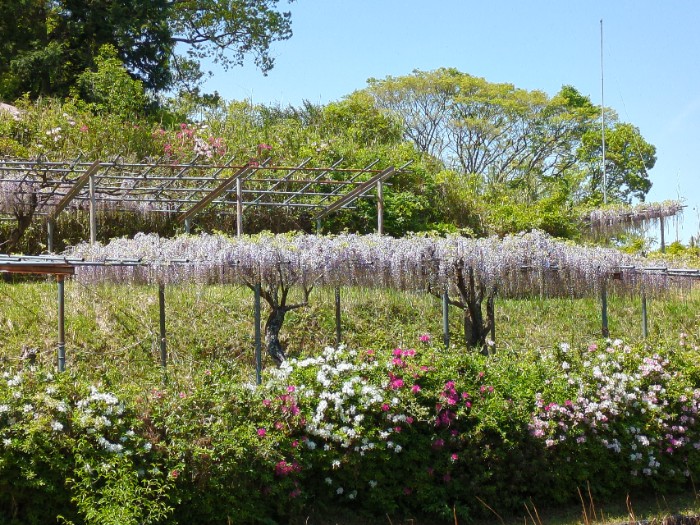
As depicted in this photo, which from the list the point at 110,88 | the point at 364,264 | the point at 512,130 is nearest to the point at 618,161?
the point at 512,130

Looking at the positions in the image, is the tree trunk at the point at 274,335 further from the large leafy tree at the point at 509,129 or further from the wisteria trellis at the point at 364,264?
the large leafy tree at the point at 509,129

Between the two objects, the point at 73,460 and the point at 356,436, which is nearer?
the point at 73,460

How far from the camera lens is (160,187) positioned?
37.1 feet

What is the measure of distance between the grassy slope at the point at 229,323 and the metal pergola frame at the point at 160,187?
3.44 feet

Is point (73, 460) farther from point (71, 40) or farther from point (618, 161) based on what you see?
point (618, 161)

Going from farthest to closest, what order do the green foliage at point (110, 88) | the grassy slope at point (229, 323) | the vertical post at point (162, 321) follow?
the green foliage at point (110, 88), the grassy slope at point (229, 323), the vertical post at point (162, 321)

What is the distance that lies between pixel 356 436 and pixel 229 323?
574 cm

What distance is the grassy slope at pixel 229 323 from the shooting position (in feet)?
32.3

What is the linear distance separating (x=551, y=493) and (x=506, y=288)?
3642mm

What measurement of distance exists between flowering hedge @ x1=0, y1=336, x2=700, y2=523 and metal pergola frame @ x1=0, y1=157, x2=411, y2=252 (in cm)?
435

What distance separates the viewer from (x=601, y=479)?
598 centimetres

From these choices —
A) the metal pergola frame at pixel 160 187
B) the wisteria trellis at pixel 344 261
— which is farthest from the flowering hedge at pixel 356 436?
the metal pergola frame at pixel 160 187

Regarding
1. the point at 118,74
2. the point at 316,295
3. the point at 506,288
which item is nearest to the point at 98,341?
the point at 316,295

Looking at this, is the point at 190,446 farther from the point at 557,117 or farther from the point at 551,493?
the point at 557,117
